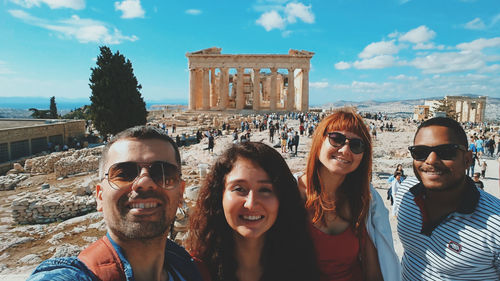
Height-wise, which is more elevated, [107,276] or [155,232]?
[155,232]

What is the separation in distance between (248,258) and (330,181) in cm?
106

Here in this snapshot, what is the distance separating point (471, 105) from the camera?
48.8m

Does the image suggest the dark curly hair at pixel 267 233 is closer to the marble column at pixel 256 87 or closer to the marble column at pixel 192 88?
the marble column at pixel 256 87

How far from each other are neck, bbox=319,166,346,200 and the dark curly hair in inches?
20.1

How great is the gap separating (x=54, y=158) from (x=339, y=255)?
20339 mm

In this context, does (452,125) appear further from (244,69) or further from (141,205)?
(244,69)

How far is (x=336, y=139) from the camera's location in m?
2.62

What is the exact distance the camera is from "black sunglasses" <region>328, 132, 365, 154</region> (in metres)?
2.60

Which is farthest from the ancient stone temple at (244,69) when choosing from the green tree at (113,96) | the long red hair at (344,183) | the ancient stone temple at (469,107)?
the long red hair at (344,183)

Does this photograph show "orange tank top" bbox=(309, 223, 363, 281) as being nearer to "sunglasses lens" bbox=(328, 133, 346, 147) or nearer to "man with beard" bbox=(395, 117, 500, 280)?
"man with beard" bbox=(395, 117, 500, 280)

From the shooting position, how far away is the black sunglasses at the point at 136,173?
174cm

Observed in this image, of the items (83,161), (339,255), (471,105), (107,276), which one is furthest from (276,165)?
(471,105)

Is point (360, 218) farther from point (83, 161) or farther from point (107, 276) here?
point (83, 161)

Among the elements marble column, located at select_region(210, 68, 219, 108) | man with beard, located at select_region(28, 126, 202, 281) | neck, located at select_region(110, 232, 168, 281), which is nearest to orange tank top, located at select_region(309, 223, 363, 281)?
man with beard, located at select_region(28, 126, 202, 281)
